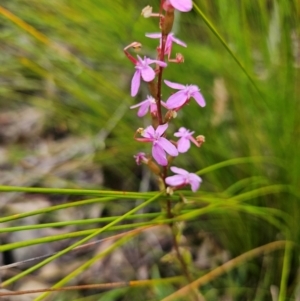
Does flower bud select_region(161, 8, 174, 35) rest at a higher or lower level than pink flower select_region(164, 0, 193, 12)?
lower

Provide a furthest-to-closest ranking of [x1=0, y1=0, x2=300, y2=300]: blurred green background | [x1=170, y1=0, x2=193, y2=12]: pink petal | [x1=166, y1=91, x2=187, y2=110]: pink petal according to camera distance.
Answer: [x1=0, y1=0, x2=300, y2=300]: blurred green background < [x1=166, y1=91, x2=187, y2=110]: pink petal < [x1=170, y1=0, x2=193, y2=12]: pink petal

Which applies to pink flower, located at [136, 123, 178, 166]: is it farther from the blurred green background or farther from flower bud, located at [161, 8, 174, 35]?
the blurred green background

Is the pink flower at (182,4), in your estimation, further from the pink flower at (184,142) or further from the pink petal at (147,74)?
the pink flower at (184,142)

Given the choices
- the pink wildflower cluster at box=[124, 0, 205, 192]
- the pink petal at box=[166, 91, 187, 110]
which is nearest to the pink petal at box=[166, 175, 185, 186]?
the pink wildflower cluster at box=[124, 0, 205, 192]

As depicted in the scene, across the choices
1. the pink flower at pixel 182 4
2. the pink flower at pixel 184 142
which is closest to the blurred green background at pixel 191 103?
the pink flower at pixel 184 142

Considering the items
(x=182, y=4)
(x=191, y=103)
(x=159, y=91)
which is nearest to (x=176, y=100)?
(x=159, y=91)

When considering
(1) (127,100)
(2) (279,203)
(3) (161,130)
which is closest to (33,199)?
(1) (127,100)

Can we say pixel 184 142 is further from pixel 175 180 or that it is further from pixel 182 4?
pixel 182 4
